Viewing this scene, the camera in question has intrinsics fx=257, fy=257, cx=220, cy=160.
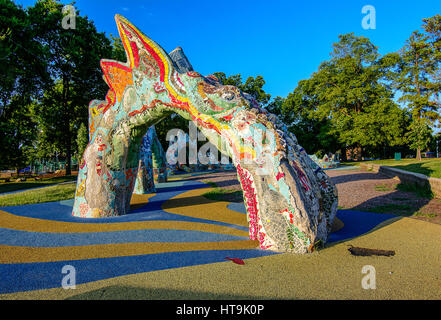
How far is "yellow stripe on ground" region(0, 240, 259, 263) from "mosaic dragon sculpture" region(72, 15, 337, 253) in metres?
0.59

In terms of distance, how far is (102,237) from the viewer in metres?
4.57

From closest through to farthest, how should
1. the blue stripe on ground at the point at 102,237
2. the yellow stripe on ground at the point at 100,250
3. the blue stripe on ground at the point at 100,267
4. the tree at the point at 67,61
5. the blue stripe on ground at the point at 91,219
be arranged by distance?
the blue stripe on ground at the point at 100,267 < the yellow stripe on ground at the point at 100,250 < the blue stripe on ground at the point at 102,237 < the blue stripe on ground at the point at 91,219 < the tree at the point at 67,61

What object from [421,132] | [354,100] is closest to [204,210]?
[421,132]

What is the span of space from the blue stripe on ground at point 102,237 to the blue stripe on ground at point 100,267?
0.75 meters

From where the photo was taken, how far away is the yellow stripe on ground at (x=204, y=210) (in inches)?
237

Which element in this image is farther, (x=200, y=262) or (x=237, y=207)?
(x=237, y=207)

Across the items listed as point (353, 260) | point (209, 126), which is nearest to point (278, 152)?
point (209, 126)

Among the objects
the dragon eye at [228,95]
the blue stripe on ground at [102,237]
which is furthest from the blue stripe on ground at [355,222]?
the dragon eye at [228,95]

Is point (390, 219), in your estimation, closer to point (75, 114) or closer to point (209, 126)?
point (209, 126)

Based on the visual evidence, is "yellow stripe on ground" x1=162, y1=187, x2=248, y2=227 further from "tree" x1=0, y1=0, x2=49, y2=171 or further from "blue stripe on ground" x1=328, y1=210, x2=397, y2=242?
"tree" x1=0, y1=0, x2=49, y2=171

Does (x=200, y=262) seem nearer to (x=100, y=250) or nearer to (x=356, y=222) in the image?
(x=100, y=250)

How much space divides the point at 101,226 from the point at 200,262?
298cm

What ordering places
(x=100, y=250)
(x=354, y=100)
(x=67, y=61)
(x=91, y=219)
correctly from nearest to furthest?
(x=100, y=250) < (x=91, y=219) < (x=67, y=61) < (x=354, y=100)

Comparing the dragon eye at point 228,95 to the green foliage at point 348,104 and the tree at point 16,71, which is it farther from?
the green foliage at point 348,104
